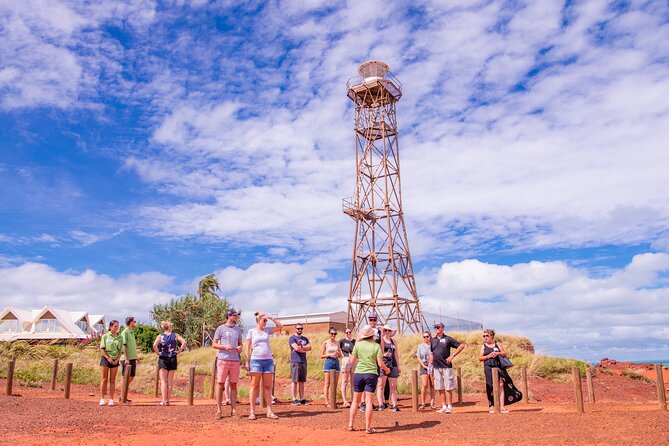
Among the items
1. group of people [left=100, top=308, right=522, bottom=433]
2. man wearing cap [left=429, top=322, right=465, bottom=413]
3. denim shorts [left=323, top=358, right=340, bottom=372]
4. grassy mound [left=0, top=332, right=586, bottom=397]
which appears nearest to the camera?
group of people [left=100, top=308, right=522, bottom=433]

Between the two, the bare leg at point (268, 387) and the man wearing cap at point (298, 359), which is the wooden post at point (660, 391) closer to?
the man wearing cap at point (298, 359)

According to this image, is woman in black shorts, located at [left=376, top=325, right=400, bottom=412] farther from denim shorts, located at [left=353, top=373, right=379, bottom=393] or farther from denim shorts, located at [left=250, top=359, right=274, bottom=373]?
denim shorts, located at [left=353, top=373, right=379, bottom=393]

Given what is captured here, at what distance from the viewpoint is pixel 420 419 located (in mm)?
10320

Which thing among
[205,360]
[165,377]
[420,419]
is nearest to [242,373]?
[205,360]

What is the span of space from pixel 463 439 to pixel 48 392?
40.5 ft

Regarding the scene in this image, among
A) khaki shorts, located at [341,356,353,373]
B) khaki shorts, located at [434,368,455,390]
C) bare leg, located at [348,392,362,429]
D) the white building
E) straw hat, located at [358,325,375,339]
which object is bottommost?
bare leg, located at [348,392,362,429]

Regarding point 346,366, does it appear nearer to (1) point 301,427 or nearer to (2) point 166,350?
(1) point 301,427

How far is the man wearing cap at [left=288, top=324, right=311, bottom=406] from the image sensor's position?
12.2m

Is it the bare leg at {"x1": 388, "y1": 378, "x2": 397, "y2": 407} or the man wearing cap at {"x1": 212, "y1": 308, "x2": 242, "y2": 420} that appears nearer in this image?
the man wearing cap at {"x1": 212, "y1": 308, "x2": 242, "y2": 420}

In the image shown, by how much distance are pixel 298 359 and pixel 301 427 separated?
3.27 meters

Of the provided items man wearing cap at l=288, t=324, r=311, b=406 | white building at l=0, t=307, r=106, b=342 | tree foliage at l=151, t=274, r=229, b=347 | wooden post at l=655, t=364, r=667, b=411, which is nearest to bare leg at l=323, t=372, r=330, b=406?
man wearing cap at l=288, t=324, r=311, b=406

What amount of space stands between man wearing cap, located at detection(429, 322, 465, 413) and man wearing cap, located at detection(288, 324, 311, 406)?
271 cm

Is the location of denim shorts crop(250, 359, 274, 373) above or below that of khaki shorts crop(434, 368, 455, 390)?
above

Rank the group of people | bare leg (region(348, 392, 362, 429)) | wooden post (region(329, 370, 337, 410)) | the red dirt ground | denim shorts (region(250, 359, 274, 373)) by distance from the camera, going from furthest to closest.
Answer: wooden post (region(329, 370, 337, 410))
the group of people
denim shorts (region(250, 359, 274, 373))
bare leg (region(348, 392, 362, 429))
the red dirt ground
